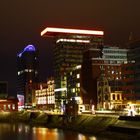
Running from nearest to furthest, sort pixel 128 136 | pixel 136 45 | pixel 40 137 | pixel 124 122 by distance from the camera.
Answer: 1. pixel 128 136
2. pixel 124 122
3. pixel 40 137
4. pixel 136 45

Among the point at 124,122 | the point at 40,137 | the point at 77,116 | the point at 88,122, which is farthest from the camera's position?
the point at 77,116

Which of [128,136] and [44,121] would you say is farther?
[44,121]

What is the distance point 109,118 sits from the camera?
97.8 m

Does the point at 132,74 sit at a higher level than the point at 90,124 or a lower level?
higher

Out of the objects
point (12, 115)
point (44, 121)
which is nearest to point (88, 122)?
point (44, 121)

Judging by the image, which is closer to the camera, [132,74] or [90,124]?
[90,124]

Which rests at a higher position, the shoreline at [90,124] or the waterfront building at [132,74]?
the waterfront building at [132,74]

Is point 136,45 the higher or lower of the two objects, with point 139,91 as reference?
higher

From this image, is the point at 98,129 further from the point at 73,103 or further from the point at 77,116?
the point at 73,103

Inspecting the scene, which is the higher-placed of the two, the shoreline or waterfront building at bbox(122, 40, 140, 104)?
waterfront building at bbox(122, 40, 140, 104)

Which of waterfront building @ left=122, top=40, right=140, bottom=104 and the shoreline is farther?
waterfront building @ left=122, top=40, right=140, bottom=104

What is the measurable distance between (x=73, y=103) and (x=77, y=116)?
36.6ft

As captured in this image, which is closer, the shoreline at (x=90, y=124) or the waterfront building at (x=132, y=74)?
the shoreline at (x=90, y=124)

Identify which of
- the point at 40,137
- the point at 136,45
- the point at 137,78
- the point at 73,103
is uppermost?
the point at 136,45
